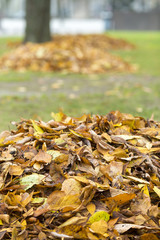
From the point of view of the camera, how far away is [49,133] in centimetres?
270

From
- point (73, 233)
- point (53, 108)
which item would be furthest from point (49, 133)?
point (53, 108)

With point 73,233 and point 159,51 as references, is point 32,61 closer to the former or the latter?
point 159,51

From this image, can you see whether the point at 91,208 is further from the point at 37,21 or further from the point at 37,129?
the point at 37,21

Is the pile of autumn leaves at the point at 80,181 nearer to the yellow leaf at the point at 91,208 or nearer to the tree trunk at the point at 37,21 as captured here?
the yellow leaf at the point at 91,208

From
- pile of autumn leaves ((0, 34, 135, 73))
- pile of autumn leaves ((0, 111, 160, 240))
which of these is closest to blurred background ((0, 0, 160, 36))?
pile of autumn leaves ((0, 34, 135, 73))

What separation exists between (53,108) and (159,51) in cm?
921

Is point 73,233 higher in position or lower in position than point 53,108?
higher

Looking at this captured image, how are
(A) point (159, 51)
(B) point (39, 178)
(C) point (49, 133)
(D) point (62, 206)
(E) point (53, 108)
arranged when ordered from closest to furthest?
1. (D) point (62, 206)
2. (B) point (39, 178)
3. (C) point (49, 133)
4. (E) point (53, 108)
5. (A) point (159, 51)

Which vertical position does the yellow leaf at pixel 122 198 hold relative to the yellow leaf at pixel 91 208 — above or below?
above

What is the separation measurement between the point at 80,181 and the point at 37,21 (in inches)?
389

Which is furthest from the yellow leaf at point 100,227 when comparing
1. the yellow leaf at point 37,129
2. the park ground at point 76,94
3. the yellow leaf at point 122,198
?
the park ground at point 76,94

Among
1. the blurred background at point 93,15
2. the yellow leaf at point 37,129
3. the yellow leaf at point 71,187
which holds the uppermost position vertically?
the yellow leaf at point 37,129

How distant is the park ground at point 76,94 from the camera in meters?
5.06

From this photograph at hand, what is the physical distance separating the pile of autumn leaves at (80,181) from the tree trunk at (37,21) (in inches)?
354
